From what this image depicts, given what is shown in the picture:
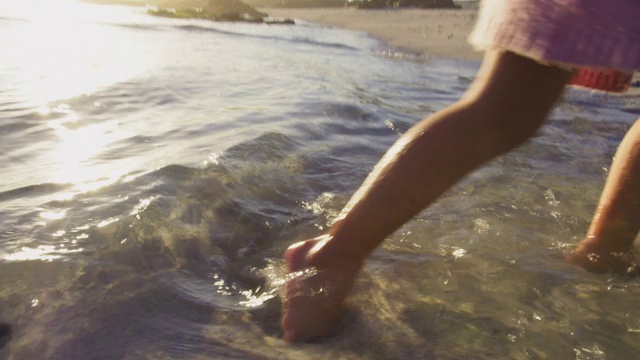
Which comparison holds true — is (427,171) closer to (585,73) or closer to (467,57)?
(585,73)

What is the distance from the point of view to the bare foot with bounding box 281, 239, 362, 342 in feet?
4.03

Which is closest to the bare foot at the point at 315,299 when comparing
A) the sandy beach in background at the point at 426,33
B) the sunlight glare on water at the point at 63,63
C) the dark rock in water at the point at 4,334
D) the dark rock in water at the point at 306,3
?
the dark rock in water at the point at 4,334

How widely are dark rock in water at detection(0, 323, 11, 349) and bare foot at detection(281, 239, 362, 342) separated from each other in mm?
542

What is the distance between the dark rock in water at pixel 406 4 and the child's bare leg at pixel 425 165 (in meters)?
22.1

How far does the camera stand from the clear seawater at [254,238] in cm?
119

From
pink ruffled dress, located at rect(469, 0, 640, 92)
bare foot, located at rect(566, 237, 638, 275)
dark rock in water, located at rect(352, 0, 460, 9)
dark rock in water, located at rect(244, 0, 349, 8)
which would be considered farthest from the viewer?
dark rock in water, located at rect(244, 0, 349, 8)

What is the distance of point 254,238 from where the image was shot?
1705 millimetres

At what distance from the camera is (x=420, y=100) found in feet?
14.3

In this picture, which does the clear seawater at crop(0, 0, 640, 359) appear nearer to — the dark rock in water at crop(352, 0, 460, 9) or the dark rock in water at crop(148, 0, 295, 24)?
the dark rock in water at crop(148, 0, 295, 24)

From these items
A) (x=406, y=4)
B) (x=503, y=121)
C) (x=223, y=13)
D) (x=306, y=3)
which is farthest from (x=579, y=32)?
(x=306, y=3)

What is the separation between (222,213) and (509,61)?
39.4 inches

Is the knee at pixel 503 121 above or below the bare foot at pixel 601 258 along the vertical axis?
above

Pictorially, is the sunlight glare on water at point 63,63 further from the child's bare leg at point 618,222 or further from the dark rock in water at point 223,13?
the dark rock in water at point 223,13

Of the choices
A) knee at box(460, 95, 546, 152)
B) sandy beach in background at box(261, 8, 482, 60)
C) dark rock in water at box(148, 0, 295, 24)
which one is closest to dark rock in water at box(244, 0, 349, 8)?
dark rock in water at box(148, 0, 295, 24)
